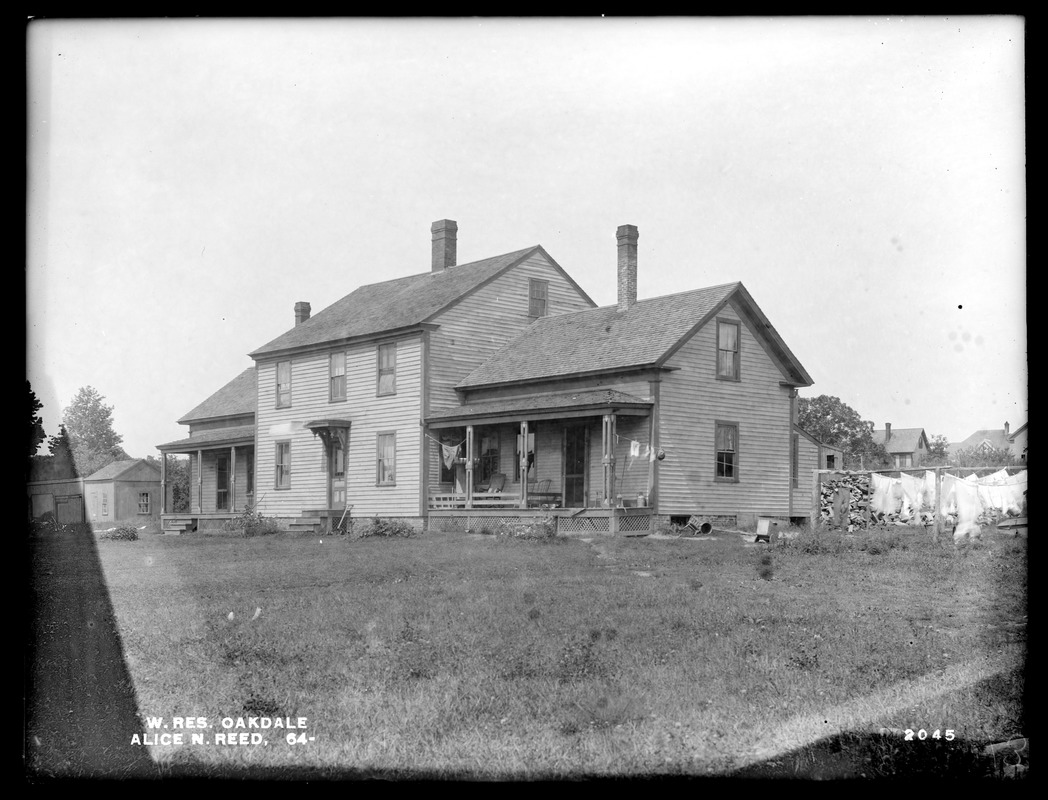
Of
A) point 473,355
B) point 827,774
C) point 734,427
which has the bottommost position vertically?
point 827,774

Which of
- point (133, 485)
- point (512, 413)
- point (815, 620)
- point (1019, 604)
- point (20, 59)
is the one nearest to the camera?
point (20, 59)

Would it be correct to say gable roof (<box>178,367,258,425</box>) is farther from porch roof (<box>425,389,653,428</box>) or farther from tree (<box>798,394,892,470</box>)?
tree (<box>798,394,892,470</box>)

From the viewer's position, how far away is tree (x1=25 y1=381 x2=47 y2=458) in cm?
702

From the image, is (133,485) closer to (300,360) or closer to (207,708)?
(300,360)

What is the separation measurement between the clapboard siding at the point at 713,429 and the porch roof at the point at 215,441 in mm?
15624

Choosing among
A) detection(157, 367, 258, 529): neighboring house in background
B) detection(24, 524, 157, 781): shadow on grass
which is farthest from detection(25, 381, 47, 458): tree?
detection(157, 367, 258, 529): neighboring house in background

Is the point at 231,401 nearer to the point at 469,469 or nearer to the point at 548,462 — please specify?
the point at 469,469

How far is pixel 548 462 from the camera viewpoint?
89.2 feet

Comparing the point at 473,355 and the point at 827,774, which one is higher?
the point at 473,355

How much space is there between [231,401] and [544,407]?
1772cm

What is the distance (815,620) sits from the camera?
399 inches

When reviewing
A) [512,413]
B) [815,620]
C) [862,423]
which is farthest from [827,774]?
[862,423]

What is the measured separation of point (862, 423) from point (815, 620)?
5818 centimetres

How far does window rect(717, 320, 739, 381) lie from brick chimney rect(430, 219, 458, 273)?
403 inches
